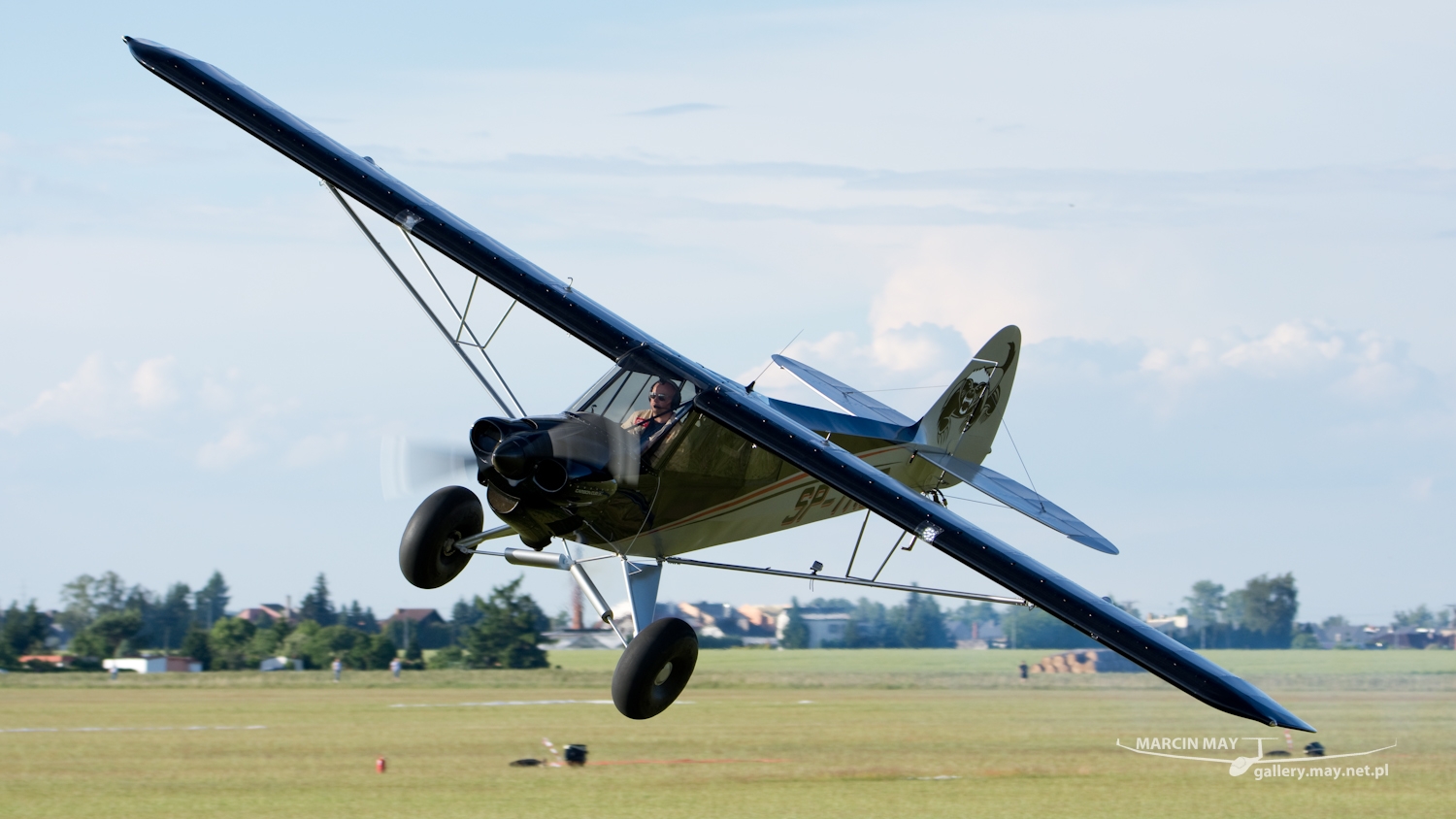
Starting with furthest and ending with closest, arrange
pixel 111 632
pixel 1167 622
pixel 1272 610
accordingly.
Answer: pixel 111 632, pixel 1272 610, pixel 1167 622

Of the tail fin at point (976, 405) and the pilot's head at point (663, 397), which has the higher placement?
the tail fin at point (976, 405)

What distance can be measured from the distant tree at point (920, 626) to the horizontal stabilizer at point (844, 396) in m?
76.7

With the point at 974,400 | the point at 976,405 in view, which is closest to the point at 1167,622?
the point at 976,405

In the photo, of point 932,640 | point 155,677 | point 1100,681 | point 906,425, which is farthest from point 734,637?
point 906,425

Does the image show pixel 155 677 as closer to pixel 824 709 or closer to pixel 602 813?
pixel 824 709

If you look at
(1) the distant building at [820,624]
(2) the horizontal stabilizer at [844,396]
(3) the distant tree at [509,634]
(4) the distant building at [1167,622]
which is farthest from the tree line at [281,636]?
(2) the horizontal stabilizer at [844,396]

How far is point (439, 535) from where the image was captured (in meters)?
13.9

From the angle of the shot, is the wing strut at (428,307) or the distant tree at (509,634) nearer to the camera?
the wing strut at (428,307)

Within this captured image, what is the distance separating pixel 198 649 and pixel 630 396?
9930cm

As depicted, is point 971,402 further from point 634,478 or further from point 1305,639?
point 1305,639

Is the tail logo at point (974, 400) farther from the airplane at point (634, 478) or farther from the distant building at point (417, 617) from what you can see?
the distant building at point (417, 617)

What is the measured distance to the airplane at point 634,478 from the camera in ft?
43.8

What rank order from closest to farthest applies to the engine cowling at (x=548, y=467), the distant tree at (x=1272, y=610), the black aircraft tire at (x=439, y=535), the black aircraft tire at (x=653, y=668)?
1. the engine cowling at (x=548, y=467)
2. the black aircraft tire at (x=653, y=668)
3. the black aircraft tire at (x=439, y=535)
4. the distant tree at (x=1272, y=610)

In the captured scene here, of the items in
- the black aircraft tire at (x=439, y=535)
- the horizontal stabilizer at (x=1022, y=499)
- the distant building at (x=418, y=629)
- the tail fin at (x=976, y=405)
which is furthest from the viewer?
the distant building at (x=418, y=629)
